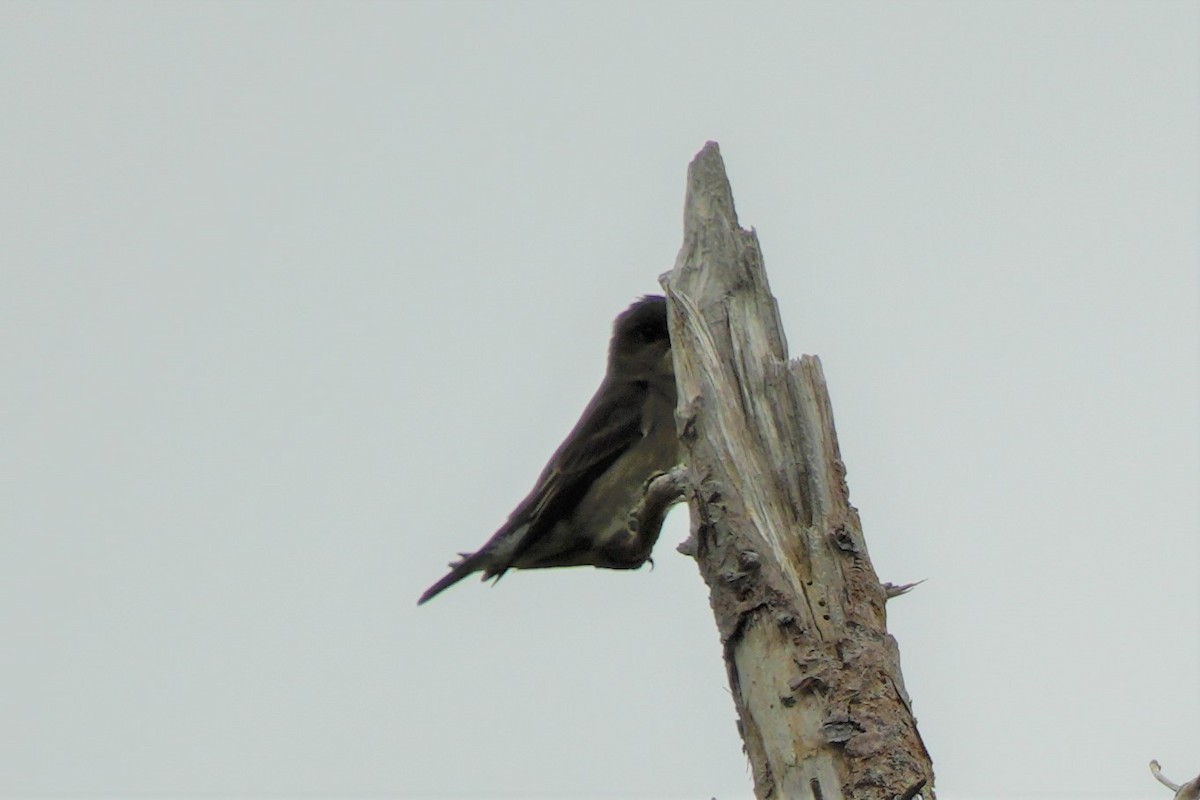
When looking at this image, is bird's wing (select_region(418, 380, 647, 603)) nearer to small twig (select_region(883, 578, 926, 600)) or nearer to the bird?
the bird

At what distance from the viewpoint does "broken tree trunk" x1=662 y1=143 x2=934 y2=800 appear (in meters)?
4.39

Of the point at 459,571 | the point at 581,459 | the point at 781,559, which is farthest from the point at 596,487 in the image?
the point at 781,559

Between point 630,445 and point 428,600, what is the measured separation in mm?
1266

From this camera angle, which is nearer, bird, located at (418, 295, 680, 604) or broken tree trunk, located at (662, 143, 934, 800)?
broken tree trunk, located at (662, 143, 934, 800)

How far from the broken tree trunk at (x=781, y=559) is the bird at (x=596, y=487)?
6.30 ft

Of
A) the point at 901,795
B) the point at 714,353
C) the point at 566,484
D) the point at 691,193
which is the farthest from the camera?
the point at 566,484

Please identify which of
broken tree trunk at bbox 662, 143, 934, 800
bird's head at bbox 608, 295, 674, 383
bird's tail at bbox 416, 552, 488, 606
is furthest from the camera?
bird's head at bbox 608, 295, 674, 383

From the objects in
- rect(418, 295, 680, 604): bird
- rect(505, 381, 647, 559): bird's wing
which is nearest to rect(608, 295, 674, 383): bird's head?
rect(418, 295, 680, 604): bird

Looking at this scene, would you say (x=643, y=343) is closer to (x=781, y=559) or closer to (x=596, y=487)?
(x=596, y=487)

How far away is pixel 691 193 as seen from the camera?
5.79 m

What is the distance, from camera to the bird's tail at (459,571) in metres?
7.18

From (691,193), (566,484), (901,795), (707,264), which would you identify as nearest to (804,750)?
(901,795)

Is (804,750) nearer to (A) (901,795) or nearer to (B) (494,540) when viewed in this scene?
(A) (901,795)

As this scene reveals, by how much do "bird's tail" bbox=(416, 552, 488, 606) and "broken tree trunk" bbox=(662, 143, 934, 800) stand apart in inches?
86.5
